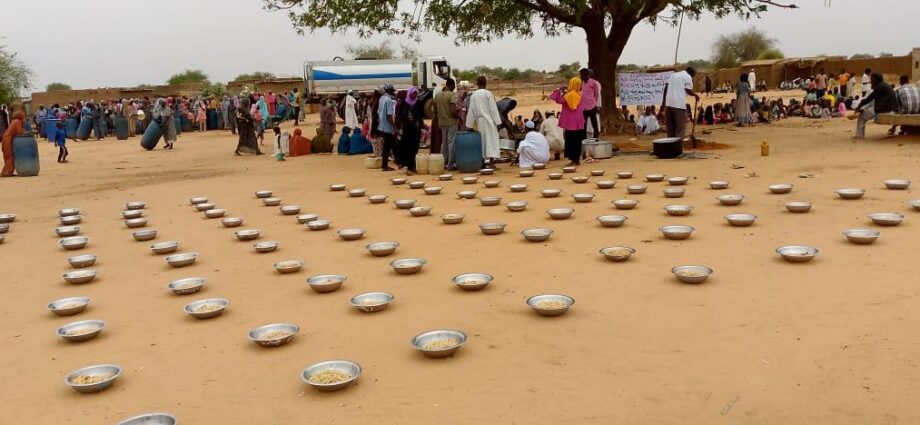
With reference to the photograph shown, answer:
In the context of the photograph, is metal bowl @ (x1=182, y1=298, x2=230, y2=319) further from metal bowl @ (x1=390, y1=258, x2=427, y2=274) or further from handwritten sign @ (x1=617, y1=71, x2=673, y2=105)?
handwritten sign @ (x1=617, y1=71, x2=673, y2=105)

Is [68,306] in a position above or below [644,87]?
below

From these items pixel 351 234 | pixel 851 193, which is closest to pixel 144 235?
pixel 351 234

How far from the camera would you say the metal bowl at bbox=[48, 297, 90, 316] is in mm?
4453

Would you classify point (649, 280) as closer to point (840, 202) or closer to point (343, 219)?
point (840, 202)

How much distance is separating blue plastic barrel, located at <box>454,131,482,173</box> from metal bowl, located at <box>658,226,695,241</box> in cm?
514

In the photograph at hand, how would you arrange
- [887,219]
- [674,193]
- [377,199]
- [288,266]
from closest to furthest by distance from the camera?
[288,266]
[887,219]
[674,193]
[377,199]

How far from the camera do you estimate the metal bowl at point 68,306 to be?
14.6ft

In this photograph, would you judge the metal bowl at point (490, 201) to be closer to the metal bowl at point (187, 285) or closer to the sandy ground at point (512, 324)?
the sandy ground at point (512, 324)

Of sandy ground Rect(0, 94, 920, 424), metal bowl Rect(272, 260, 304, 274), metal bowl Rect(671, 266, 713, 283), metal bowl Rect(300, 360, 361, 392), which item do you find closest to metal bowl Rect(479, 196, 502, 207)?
sandy ground Rect(0, 94, 920, 424)

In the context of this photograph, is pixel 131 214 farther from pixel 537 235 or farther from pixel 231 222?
pixel 537 235

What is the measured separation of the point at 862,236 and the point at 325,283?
3.91m

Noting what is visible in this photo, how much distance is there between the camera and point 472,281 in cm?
455

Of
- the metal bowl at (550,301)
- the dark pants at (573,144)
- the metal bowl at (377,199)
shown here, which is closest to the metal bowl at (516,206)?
the metal bowl at (377,199)

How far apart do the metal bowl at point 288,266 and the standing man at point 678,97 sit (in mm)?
7824
